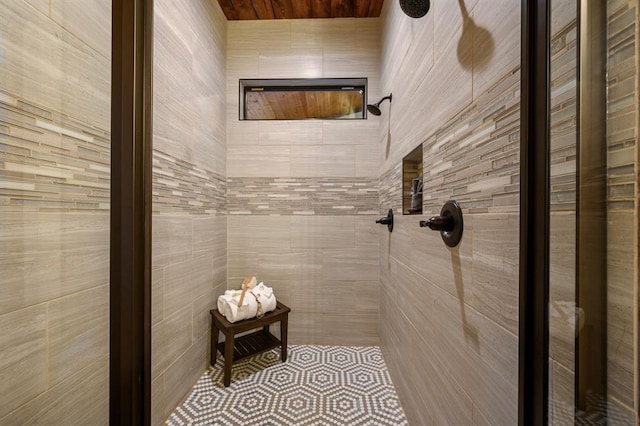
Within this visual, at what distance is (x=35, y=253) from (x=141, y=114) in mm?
527

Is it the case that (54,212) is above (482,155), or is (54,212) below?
below

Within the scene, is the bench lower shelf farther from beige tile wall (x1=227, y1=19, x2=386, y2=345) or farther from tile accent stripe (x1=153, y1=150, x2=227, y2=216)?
tile accent stripe (x1=153, y1=150, x2=227, y2=216)

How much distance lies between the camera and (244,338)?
67.6 inches

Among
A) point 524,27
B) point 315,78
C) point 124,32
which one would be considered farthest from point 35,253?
point 315,78

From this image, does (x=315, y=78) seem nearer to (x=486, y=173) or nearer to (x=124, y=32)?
(x=124, y=32)

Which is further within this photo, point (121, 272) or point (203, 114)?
point (203, 114)

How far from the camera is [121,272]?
0.87 meters

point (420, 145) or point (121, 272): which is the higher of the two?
point (420, 145)

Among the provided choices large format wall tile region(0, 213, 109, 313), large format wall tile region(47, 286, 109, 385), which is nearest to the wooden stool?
large format wall tile region(47, 286, 109, 385)

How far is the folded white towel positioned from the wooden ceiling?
1.87m

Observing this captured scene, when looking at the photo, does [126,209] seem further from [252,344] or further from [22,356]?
[252,344]

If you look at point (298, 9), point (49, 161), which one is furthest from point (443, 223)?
point (298, 9)

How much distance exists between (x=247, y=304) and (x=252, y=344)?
35 cm

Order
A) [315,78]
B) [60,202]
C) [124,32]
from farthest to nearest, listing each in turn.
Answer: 1. [315,78]
2. [124,32]
3. [60,202]
